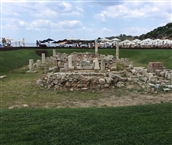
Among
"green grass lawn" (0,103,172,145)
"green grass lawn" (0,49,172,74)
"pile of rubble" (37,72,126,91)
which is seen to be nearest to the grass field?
"green grass lawn" (0,103,172,145)

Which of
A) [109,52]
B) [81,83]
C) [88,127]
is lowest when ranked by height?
[88,127]

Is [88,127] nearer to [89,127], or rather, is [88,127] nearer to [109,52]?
[89,127]

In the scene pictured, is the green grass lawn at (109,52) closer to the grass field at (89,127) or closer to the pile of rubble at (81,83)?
the pile of rubble at (81,83)

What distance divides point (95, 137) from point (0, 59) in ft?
72.8

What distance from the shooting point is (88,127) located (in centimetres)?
609

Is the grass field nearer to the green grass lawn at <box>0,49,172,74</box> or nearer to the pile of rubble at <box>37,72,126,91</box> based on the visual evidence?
the pile of rubble at <box>37,72,126,91</box>

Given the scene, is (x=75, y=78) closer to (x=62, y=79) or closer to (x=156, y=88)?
(x=62, y=79)

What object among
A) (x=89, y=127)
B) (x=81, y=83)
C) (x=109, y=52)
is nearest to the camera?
(x=89, y=127)

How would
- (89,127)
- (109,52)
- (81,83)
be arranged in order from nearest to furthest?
1. (89,127)
2. (81,83)
3. (109,52)

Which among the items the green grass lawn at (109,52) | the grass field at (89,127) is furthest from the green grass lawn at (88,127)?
the green grass lawn at (109,52)

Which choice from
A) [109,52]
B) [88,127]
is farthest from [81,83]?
[109,52]

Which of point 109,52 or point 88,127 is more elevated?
point 109,52

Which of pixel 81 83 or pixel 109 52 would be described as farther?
pixel 109 52

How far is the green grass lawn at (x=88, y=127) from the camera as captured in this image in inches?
210
